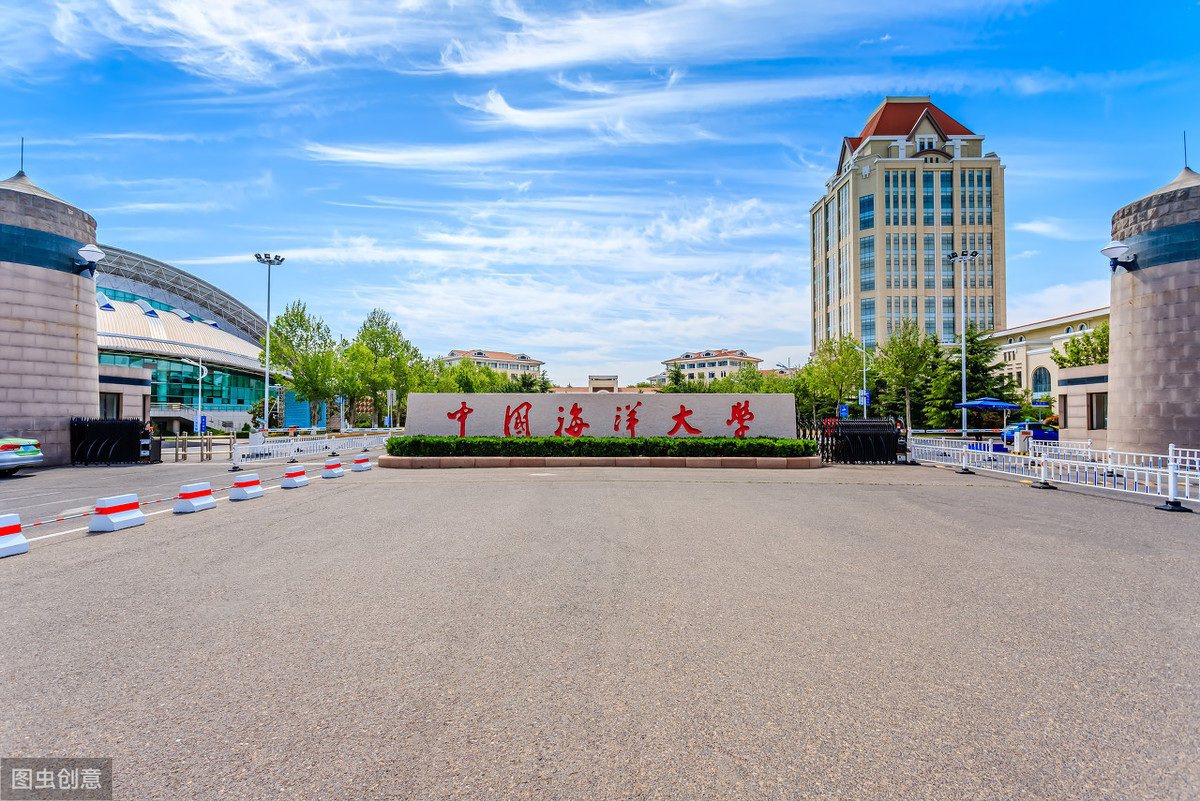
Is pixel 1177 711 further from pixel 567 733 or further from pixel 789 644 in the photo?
pixel 567 733

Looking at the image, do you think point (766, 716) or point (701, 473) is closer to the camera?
point (766, 716)

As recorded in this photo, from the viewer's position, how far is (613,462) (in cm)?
2002

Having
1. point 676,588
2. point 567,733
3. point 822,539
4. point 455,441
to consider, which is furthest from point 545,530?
point 455,441

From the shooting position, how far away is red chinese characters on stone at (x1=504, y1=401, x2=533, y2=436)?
75.0 ft

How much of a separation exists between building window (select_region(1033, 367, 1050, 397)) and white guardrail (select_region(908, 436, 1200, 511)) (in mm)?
44064

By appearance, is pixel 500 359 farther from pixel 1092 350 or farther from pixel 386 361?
pixel 1092 350

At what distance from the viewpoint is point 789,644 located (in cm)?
443

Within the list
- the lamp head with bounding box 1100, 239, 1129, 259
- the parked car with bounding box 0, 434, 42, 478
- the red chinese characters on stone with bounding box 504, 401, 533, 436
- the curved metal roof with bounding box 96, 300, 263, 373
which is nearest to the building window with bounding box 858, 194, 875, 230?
the lamp head with bounding box 1100, 239, 1129, 259

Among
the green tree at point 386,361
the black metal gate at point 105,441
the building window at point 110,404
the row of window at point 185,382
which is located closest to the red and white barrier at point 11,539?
the black metal gate at point 105,441

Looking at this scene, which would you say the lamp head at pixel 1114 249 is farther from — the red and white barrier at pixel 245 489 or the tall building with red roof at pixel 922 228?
the tall building with red roof at pixel 922 228

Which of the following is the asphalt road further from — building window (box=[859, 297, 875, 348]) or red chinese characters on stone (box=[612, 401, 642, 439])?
building window (box=[859, 297, 875, 348])

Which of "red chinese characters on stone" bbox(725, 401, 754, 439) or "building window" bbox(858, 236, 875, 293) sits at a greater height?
"building window" bbox(858, 236, 875, 293)

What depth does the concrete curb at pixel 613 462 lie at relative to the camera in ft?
64.1

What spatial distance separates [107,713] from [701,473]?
15515 millimetres
